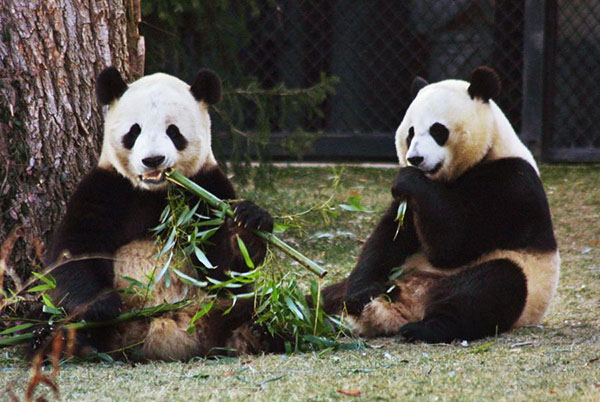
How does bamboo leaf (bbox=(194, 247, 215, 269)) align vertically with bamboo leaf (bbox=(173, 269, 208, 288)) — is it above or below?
above

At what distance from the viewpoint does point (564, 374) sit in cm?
348

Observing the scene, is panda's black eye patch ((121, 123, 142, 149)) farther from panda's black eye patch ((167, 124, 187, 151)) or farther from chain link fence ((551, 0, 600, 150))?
chain link fence ((551, 0, 600, 150))

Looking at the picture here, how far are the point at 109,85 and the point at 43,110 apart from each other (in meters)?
0.52

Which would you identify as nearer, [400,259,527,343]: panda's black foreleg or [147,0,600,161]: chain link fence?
[400,259,527,343]: panda's black foreleg

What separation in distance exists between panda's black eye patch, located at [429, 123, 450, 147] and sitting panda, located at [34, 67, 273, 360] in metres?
0.99

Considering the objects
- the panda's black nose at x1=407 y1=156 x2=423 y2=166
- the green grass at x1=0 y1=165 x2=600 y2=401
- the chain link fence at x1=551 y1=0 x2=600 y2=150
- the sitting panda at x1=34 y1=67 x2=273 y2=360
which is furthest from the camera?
the chain link fence at x1=551 y1=0 x2=600 y2=150

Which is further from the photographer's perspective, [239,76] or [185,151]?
[239,76]

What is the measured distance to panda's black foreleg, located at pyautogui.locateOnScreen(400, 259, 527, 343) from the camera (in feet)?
14.0

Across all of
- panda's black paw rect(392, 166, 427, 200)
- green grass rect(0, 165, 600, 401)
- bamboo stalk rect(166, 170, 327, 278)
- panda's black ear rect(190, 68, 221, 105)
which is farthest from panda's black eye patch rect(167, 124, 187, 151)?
panda's black paw rect(392, 166, 427, 200)

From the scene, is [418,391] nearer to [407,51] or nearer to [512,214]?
[512,214]

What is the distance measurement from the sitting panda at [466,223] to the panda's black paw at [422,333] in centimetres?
10

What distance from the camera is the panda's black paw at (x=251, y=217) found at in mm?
4043

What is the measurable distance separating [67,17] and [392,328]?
209 centimetres

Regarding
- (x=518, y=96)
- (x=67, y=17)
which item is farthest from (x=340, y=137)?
(x=67, y=17)
